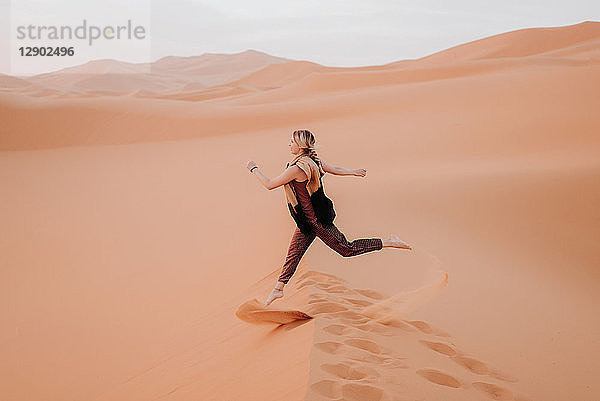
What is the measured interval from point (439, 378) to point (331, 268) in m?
2.49

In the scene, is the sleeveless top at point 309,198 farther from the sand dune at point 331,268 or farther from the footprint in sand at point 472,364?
the footprint in sand at point 472,364

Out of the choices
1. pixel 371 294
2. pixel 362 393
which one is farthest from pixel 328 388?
pixel 371 294

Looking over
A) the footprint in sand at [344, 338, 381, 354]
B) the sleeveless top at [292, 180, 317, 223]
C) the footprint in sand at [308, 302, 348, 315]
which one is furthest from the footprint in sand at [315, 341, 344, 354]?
the sleeveless top at [292, 180, 317, 223]

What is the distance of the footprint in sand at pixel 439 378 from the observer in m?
3.66

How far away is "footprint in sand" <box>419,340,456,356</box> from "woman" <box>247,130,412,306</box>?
2.78 feet

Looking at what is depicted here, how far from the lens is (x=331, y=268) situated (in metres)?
6.09

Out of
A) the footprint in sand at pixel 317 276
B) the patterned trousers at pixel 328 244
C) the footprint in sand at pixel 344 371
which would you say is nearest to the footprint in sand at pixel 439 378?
the footprint in sand at pixel 344 371

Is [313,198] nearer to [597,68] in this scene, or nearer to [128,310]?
[128,310]

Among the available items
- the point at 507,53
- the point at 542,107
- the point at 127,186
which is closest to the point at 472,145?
the point at 542,107

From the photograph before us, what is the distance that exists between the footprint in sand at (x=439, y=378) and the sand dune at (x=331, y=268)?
0.8 inches

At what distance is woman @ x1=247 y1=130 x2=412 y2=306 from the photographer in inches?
170

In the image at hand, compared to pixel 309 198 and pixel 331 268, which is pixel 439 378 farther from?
pixel 331 268

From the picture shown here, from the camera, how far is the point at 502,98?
16.8 m

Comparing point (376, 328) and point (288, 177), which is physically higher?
point (288, 177)
